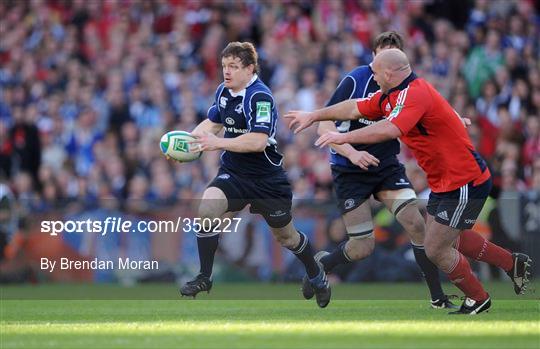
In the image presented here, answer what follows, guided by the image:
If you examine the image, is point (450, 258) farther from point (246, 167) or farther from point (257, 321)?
point (246, 167)

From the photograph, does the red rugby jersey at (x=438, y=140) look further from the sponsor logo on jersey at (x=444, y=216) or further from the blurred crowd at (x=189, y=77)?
the blurred crowd at (x=189, y=77)

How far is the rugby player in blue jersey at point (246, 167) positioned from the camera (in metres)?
11.7

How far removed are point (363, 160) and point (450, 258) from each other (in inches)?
52.2

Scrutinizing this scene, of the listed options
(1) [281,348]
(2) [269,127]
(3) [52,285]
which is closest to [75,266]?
(3) [52,285]

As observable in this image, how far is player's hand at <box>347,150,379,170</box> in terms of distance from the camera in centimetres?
1178

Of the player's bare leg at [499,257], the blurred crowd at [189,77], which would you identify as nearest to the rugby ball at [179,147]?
the player's bare leg at [499,257]

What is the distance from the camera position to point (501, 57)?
19.9 m

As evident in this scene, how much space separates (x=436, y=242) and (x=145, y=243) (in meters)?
6.14

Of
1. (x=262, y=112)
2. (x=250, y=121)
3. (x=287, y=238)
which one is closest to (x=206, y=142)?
(x=250, y=121)

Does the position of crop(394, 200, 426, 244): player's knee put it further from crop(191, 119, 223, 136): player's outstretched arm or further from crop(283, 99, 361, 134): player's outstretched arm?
crop(191, 119, 223, 136): player's outstretched arm

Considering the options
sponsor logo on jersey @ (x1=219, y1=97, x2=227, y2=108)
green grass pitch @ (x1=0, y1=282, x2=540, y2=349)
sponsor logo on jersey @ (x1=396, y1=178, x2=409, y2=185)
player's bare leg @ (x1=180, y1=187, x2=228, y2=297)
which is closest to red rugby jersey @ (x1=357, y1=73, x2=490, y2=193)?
sponsor logo on jersey @ (x1=396, y1=178, x2=409, y2=185)

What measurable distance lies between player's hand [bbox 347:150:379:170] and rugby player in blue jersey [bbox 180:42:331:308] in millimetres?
737

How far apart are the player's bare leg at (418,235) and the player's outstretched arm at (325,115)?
0.92 m

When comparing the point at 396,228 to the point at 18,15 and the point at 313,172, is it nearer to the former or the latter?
the point at 313,172
